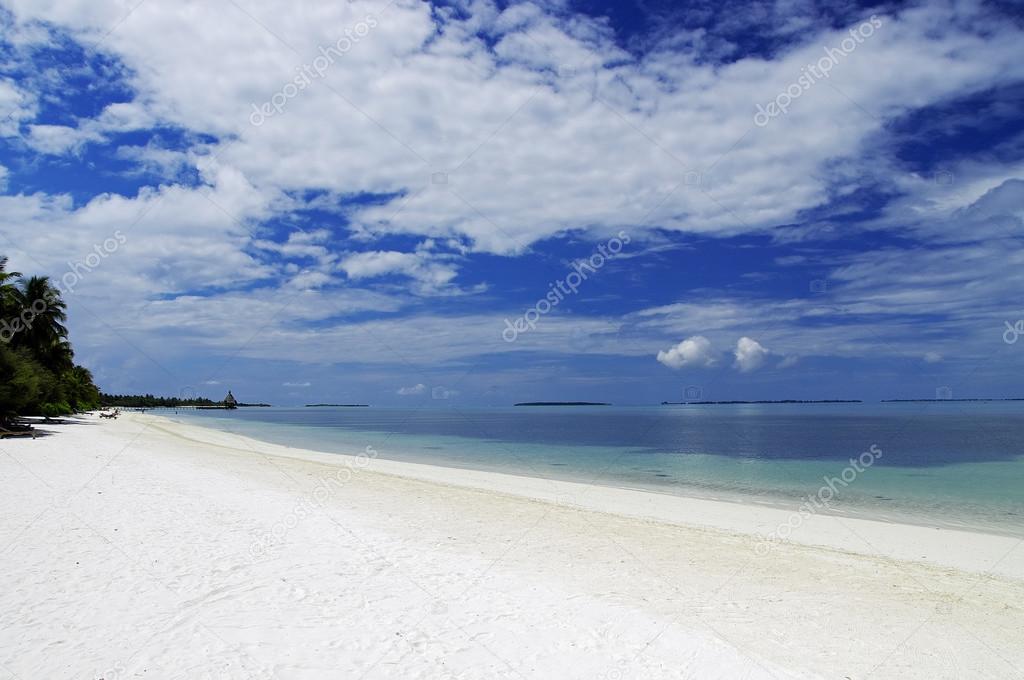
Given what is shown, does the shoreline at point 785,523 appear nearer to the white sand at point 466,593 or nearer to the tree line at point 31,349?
the white sand at point 466,593

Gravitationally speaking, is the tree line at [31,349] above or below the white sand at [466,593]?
above

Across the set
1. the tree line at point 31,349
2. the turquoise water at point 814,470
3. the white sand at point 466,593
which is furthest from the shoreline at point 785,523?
the tree line at point 31,349

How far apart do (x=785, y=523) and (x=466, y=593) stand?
35.8ft

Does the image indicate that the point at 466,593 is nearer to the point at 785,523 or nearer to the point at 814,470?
the point at 785,523

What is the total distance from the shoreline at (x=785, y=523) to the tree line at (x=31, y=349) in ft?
81.0

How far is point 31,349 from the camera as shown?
4772 centimetres

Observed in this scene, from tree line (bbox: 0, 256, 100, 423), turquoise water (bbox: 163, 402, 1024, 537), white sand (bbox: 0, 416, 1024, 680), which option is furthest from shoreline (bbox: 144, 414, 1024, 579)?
tree line (bbox: 0, 256, 100, 423)

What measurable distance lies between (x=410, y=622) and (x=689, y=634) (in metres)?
3.26

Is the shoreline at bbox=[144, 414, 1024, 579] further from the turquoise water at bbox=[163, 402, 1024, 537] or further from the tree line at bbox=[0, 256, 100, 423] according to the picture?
the tree line at bbox=[0, 256, 100, 423]

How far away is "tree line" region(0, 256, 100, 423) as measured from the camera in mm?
33000

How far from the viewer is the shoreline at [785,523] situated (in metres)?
12.6

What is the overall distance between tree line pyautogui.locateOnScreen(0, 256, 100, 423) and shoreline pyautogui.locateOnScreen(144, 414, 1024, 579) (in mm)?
24696

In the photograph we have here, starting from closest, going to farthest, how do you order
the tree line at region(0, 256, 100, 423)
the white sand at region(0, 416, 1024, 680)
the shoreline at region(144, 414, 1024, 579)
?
the white sand at region(0, 416, 1024, 680), the shoreline at region(144, 414, 1024, 579), the tree line at region(0, 256, 100, 423)

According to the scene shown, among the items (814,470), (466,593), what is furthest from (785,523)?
(814,470)
